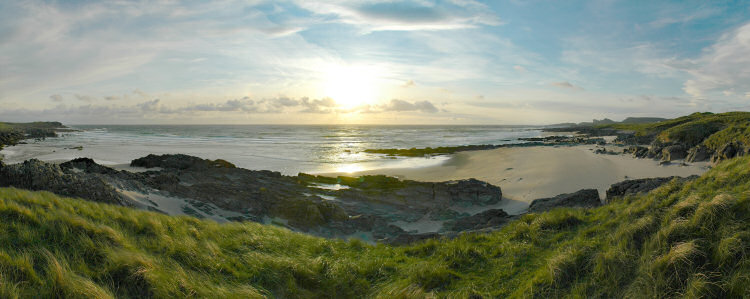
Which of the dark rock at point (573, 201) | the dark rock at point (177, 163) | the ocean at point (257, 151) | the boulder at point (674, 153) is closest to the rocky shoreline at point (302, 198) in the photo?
the dark rock at point (573, 201)

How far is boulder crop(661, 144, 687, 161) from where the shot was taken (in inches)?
987

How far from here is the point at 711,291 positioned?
160 inches

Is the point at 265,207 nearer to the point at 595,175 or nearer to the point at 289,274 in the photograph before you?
the point at 289,274

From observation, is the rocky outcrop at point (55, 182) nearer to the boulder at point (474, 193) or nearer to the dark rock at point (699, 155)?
the boulder at point (474, 193)

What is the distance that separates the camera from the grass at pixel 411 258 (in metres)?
4.38

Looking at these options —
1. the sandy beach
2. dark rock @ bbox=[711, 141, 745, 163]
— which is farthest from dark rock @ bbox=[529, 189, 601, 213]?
dark rock @ bbox=[711, 141, 745, 163]

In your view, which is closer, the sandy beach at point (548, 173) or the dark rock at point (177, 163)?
the sandy beach at point (548, 173)

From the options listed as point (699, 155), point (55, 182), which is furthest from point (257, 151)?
point (699, 155)

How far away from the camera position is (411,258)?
770cm

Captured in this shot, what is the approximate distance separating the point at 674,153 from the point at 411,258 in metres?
27.8

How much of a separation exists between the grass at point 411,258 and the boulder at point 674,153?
74.4ft

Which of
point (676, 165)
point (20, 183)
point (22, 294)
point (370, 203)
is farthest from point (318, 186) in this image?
point (676, 165)

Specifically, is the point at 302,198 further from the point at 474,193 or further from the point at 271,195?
the point at 474,193

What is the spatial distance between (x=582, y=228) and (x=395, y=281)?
4.27m
